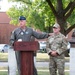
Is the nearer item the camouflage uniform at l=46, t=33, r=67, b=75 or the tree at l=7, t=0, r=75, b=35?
the camouflage uniform at l=46, t=33, r=67, b=75

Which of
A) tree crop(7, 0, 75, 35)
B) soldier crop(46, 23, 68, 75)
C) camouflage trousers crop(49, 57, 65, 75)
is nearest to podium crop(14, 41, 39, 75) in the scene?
soldier crop(46, 23, 68, 75)

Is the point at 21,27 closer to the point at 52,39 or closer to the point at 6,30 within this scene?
the point at 52,39

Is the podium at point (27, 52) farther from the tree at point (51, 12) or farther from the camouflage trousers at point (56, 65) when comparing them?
the tree at point (51, 12)

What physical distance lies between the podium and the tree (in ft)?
65.5

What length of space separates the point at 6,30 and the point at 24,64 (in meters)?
59.6

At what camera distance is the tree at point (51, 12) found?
98.8 ft

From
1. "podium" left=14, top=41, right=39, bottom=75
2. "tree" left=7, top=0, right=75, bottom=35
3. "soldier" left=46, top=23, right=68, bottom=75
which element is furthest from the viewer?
"tree" left=7, top=0, right=75, bottom=35

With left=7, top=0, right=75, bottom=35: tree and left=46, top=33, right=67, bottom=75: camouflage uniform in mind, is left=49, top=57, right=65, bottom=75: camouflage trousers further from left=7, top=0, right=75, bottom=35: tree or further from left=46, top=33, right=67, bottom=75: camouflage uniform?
left=7, top=0, right=75, bottom=35: tree

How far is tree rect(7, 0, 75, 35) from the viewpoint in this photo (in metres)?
30.1

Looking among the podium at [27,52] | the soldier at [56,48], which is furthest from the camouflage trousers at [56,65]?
the podium at [27,52]

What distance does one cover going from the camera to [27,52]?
941cm

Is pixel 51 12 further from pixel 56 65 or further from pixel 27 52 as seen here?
pixel 27 52

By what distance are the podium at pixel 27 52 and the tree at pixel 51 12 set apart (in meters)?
20.0

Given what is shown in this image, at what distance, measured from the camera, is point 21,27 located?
9922 mm
